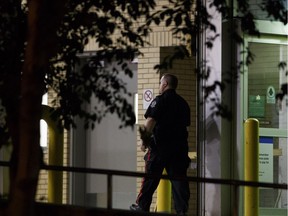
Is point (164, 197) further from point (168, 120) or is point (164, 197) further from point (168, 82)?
point (168, 82)

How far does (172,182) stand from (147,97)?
204cm

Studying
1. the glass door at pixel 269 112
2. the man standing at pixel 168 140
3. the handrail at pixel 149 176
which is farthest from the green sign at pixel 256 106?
the handrail at pixel 149 176

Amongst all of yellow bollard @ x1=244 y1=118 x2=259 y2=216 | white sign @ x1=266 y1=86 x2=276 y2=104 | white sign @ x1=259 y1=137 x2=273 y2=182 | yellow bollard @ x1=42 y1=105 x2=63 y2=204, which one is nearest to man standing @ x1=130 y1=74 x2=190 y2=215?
yellow bollard @ x1=244 y1=118 x2=259 y2=216

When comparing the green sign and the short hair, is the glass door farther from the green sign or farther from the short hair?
the short hair

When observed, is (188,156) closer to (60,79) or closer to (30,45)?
(60,79)

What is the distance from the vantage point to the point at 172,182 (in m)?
9.71

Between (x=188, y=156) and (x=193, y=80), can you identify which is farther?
(x=193, y=80)

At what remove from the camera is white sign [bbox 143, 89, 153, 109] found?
451 inches

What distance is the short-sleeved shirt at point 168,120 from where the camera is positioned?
9766mm

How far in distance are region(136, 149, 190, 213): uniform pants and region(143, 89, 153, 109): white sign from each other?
1.72 meters

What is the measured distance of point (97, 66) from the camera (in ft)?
22.8

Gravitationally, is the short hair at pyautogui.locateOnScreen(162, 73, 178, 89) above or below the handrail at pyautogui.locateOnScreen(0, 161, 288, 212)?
above

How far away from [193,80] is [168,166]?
1.86m

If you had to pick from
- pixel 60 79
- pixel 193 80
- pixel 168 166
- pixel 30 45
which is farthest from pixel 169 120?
pixel 30 45
